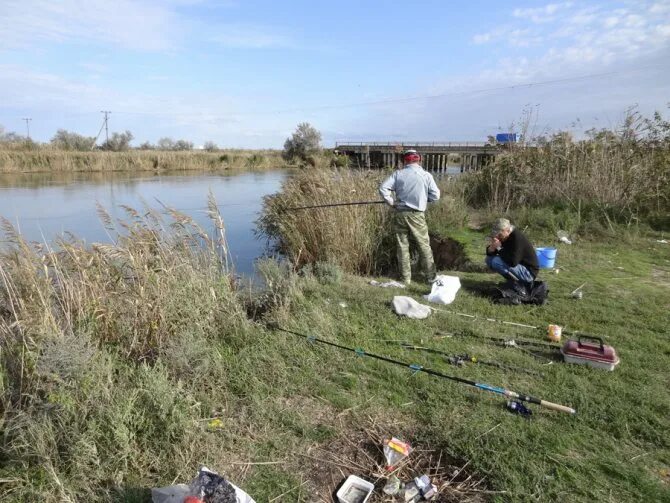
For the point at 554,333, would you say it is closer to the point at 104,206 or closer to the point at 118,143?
the point at 104,206

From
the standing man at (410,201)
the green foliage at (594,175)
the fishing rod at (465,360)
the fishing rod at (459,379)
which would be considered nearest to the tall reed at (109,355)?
the fishing rod at (459,379)

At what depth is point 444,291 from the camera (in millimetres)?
5207

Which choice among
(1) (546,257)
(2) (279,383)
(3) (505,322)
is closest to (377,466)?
(2) (279,383)

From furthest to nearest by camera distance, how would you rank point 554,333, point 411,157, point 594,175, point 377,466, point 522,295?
point 594,175 < point 411,157 < point 522,295 < point 554,333 < point 377,466

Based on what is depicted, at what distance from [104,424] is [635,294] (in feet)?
18.7

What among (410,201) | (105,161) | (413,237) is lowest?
(413,237)

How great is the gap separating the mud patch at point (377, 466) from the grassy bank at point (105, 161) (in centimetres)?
3413

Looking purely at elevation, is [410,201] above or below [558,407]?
above

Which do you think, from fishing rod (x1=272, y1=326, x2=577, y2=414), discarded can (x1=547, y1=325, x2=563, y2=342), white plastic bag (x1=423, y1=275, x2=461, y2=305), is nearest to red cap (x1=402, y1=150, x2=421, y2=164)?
white plastic bag (x1=423, y1=275, x2=461, y2=305)

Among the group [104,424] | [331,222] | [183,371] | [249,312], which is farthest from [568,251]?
[104,424]

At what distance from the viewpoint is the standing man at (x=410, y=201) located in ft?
19.3

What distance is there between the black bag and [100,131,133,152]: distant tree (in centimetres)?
5137

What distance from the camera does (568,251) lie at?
733 cm

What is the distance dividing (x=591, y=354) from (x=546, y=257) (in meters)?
3.03
